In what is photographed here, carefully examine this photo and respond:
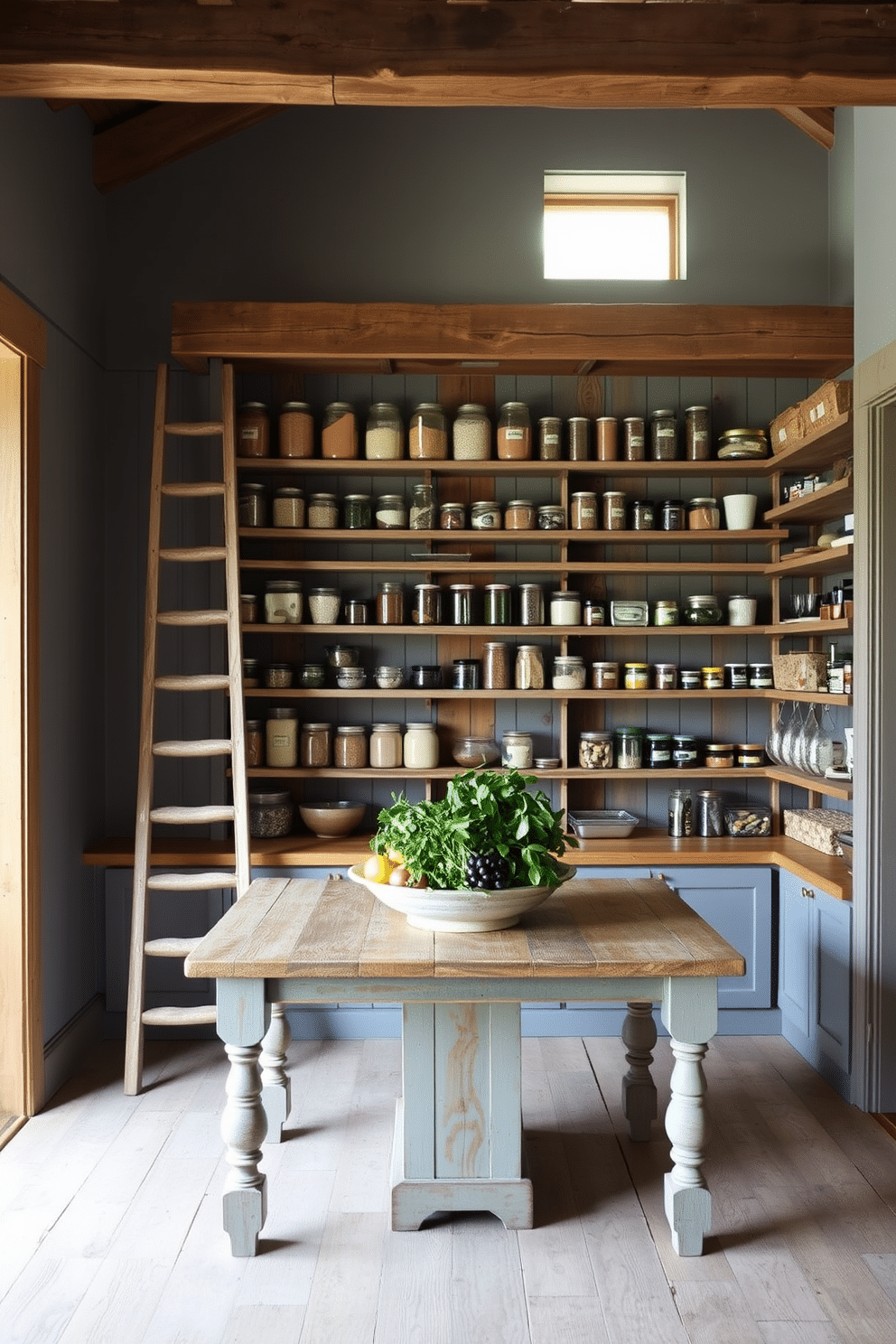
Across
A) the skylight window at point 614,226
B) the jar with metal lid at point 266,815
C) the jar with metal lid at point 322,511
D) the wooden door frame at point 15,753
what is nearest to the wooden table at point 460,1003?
the wooden door frame at point 15,753

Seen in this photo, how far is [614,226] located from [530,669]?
192 centimetres

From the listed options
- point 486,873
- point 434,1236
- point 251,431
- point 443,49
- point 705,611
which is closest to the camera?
point 443,49

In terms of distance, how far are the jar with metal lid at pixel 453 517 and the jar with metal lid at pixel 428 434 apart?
0.66 feet

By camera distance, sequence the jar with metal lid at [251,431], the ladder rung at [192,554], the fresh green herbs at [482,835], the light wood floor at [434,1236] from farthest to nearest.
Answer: the jar with metal lid at [251,431]
the ladder rung at [192,554]
the fresh green herbs at [482,835]
the light wood floor at [434,1236]

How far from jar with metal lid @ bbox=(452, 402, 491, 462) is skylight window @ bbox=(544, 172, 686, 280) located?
74 cm

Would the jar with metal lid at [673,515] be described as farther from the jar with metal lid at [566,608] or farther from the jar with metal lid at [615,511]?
the jar with metal lid at [566,608]

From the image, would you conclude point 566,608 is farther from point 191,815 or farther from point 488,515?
point 191,815

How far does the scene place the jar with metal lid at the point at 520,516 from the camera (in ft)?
14.2

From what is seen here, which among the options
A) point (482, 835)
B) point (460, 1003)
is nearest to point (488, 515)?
point (482, 835)

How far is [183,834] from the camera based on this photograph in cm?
446

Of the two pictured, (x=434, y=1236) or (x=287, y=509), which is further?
(x=287, y=509)

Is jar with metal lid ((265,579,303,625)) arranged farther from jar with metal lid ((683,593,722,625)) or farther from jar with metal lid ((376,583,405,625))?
jar with metal lid ((683,593,722,625))

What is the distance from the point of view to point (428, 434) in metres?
4.31

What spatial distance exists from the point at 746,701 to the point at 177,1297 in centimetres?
314
